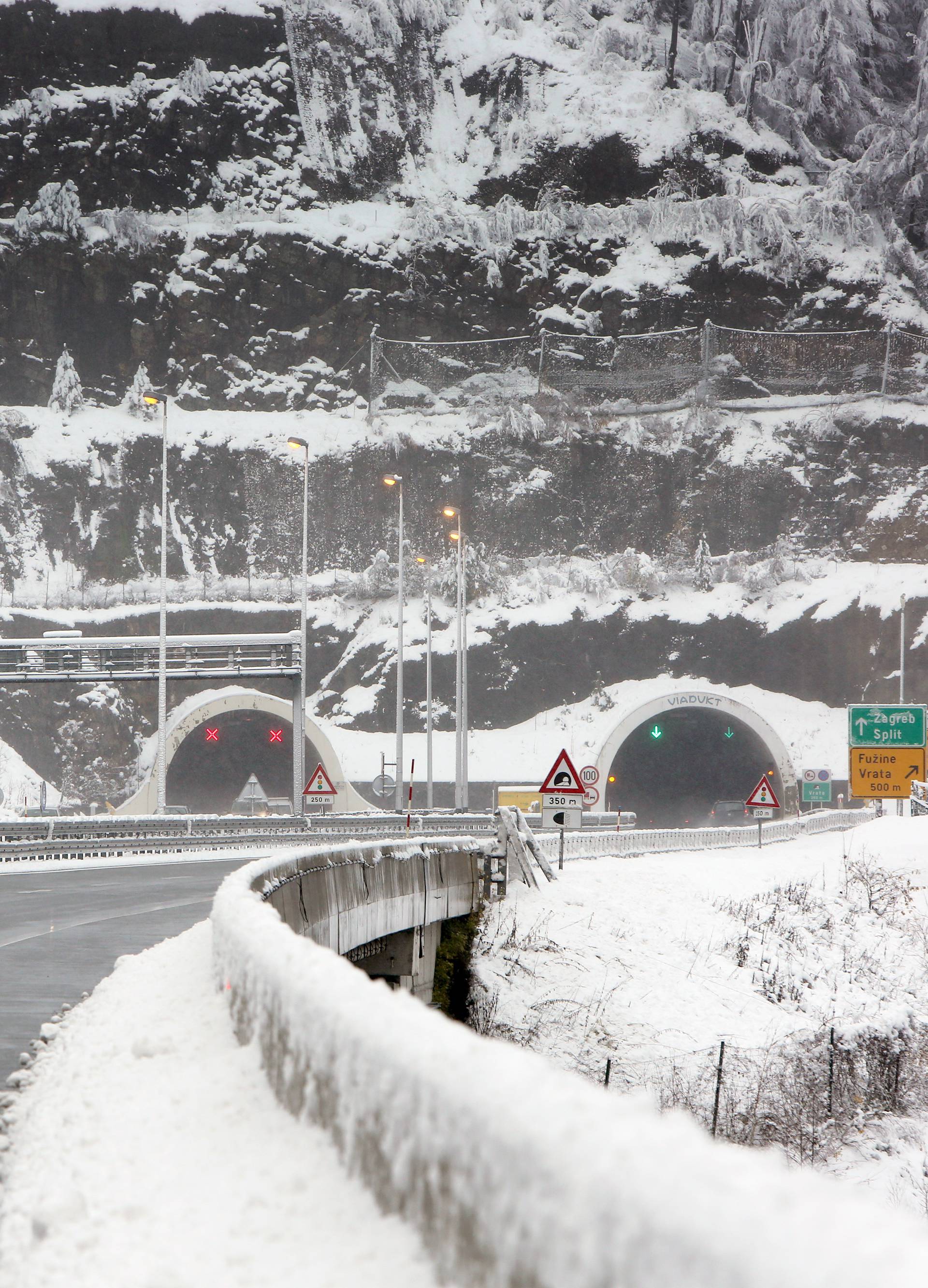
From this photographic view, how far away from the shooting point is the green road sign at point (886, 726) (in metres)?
32.3

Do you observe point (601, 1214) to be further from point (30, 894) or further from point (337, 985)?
point (30, 894)

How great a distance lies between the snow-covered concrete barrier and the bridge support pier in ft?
37.6

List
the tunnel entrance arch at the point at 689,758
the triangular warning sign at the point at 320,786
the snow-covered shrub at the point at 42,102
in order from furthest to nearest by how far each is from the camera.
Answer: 1. the snow-covered shrub at the point at 42,102
2. the tunnel entrance arch at the point at 689,758
3. the triangular warning sign at the point at 320,786

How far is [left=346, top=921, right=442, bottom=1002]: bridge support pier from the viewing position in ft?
49.3

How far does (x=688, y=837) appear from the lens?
1506 inches

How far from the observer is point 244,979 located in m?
4.77

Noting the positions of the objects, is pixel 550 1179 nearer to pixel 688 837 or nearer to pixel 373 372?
pixel 688 837

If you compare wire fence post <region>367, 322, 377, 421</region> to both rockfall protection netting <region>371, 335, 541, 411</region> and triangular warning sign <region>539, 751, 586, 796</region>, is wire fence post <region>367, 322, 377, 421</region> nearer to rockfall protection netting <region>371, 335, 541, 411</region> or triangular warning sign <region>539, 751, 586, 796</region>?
rockfall protection netting <region>371, 335, 541, 411</region>

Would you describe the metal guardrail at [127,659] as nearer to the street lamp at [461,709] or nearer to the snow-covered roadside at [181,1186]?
the street lamp at [461,709]

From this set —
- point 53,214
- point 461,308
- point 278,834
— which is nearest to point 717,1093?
point 278,834

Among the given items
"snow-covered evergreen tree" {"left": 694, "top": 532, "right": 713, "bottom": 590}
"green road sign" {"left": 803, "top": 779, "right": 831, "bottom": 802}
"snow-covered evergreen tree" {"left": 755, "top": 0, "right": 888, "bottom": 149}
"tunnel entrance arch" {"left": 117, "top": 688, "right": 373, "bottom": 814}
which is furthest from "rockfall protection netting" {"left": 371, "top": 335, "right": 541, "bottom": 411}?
"green road sign" {"left": 803, "top": 779, "right": 831, "bottom": 802}

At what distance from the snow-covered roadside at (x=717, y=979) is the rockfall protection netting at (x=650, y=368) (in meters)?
67.7

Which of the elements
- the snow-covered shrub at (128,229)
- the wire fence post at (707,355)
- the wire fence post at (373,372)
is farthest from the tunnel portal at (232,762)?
the snow-covered shrub at (128,229)


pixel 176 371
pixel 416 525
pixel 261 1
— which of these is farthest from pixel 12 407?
pixel 261 1
